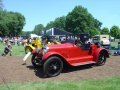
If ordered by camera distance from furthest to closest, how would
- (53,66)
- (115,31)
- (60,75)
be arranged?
(115,31) < (60,75) < (53,66)

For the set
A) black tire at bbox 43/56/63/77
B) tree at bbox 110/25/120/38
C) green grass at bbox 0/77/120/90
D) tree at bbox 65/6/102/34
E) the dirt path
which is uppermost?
tree at bbox 65/6/102/34

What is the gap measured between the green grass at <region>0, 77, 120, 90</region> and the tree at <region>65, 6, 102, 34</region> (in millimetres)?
73278

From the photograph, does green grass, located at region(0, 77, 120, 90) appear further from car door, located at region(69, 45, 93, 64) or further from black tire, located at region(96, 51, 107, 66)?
black tire, located at region(96, 51, 107, 66)

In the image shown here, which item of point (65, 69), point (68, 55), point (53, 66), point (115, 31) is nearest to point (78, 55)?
point (68, 55)

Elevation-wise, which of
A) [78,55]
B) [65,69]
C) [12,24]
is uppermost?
[12,24]

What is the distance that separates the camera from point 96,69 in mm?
12906

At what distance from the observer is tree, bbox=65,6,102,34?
83.9 m

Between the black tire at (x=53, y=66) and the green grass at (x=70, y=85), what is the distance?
3.65 ft

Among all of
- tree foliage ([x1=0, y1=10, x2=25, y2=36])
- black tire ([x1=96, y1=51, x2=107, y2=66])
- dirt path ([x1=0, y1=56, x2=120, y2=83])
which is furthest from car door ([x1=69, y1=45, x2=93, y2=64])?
tree foliage ([x1=0, y1=10, x2=25, y2=36])

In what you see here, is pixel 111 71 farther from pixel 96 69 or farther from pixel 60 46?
pixel 60 46

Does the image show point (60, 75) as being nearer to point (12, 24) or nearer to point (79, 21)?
point (79, 21)

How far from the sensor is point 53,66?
11492 mm

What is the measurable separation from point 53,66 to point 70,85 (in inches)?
77.8

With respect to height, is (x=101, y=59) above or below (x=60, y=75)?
above
